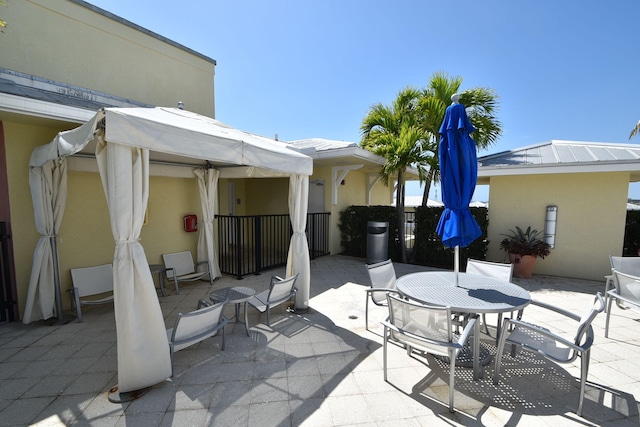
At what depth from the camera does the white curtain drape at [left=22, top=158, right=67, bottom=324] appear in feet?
12.6

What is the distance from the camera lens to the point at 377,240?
25.5 feet

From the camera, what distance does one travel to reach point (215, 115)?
320 inches

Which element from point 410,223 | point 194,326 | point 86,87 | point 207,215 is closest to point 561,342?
point 194,326

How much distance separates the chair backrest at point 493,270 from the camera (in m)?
3.76

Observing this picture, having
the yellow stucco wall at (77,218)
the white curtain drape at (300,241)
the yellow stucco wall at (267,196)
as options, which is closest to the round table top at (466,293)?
the white curtain drape at (300,241)

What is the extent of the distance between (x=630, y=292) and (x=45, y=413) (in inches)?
251

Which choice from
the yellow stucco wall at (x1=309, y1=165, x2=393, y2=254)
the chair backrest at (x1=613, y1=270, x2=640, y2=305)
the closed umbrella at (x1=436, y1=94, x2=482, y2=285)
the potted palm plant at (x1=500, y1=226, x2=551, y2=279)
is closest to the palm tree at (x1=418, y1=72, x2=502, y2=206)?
the potted palm plant at (x1=500, y1=226, x2=551, y2=279)

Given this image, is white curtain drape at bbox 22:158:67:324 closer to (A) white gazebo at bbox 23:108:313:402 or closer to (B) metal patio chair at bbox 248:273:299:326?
(A) white gazebo at bbox 23:108:313:402

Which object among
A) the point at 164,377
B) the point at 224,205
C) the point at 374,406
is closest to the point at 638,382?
the point at 374,406

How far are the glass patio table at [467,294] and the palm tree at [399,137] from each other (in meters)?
3.93

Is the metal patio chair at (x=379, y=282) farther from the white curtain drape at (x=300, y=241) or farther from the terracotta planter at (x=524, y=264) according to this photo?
the terracotta planter at (x=524, y=264)

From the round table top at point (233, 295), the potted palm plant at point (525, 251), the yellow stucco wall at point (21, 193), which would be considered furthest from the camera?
the potted palm plant at point (525, 251)

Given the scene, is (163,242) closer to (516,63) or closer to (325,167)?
(325,167)

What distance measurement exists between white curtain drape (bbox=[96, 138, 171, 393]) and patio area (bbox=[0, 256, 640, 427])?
0.86ft
